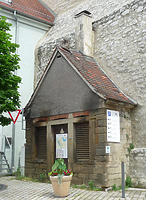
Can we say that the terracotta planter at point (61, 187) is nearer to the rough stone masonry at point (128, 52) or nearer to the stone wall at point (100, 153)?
the stone wall at point (100, 153)

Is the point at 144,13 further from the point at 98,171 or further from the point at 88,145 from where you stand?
the point at 98,171

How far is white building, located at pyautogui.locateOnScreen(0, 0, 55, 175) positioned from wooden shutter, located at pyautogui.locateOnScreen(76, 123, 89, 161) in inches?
184

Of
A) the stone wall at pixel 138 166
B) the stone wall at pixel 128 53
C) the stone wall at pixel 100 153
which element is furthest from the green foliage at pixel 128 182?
the stone wall at pixel 128 53

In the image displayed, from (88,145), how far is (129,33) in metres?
4.48

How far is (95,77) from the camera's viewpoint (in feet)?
32.2

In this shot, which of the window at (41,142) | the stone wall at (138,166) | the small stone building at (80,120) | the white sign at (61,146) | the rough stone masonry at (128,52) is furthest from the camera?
the window at (41,142)

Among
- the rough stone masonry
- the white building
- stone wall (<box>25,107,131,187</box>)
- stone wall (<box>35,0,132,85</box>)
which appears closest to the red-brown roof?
the white building

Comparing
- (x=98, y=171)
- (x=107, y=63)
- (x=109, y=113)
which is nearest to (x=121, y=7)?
(x=107, y=63)

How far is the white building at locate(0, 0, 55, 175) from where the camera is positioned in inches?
520

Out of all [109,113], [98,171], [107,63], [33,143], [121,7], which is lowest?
[98,171]

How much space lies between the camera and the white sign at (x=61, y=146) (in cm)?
976

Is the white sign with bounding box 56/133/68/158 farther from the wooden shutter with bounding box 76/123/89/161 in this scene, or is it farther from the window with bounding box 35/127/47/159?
the window with bounding box 35/127/47/159

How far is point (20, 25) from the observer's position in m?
14.8

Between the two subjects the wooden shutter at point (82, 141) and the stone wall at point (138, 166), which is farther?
the wooden shutter at point (82, 141)
